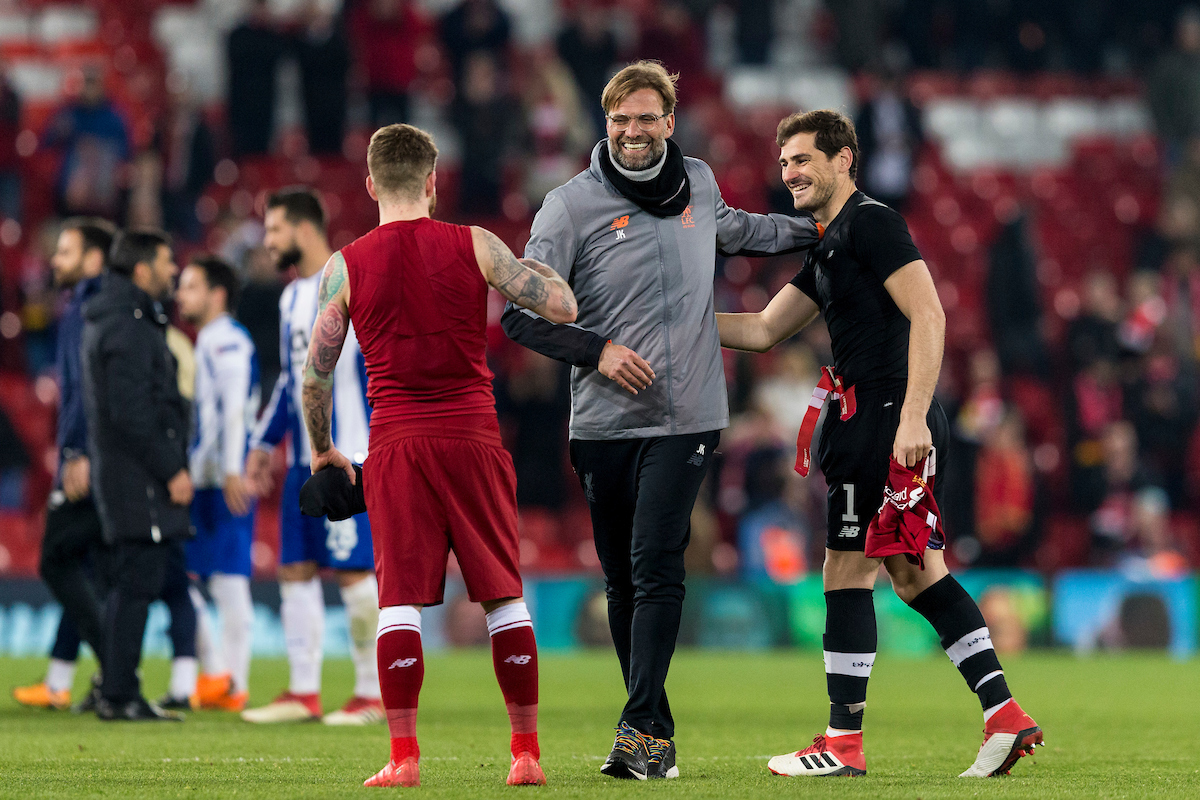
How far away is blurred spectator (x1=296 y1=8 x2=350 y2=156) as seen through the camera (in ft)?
55.4

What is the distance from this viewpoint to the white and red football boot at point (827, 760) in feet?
18.5

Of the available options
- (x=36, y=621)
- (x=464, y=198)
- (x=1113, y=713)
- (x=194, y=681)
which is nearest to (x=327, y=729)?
(x=194, y=681)

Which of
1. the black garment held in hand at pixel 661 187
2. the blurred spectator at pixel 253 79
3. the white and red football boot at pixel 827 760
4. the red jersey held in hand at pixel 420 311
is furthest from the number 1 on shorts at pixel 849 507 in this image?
the blurred spectator at pixel 253 79

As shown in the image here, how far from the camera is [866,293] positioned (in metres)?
5.86

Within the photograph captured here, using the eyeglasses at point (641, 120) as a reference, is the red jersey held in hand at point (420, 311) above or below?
below

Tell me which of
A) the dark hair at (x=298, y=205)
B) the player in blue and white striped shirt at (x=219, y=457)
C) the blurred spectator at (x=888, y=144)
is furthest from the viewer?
the blurred spectator at (x=888, y=144)

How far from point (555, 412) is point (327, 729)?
748 centimetres

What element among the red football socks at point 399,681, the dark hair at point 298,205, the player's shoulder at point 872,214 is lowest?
the red football socks at point 399,681

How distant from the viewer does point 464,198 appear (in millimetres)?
17453

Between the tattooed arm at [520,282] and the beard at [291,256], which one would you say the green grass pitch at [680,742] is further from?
the beard at [291,256]

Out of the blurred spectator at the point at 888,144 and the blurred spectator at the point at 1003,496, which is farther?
the blurred spectator at the point at 888,144

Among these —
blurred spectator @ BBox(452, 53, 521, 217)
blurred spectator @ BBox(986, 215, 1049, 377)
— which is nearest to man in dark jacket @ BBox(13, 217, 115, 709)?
blurred spectator @ BBox(452, 53, 521, 217)

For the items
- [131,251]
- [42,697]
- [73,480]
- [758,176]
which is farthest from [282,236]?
[758,176]

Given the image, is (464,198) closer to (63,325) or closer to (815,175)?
(63,325)
